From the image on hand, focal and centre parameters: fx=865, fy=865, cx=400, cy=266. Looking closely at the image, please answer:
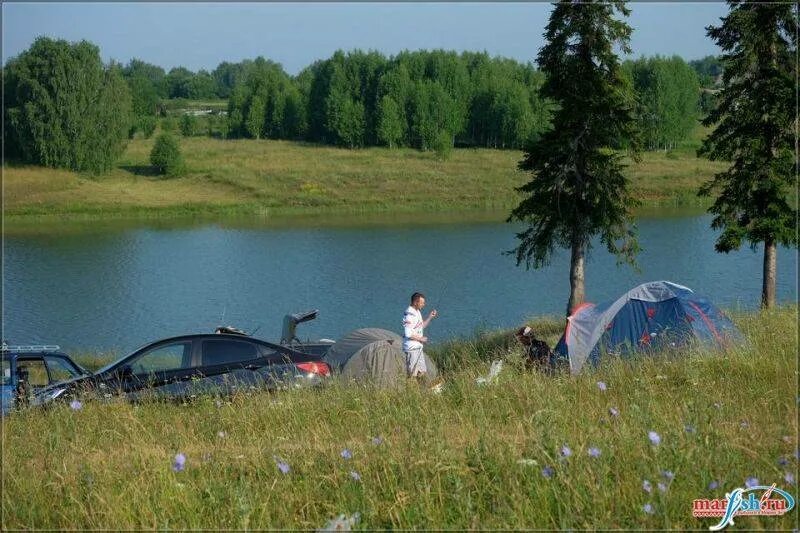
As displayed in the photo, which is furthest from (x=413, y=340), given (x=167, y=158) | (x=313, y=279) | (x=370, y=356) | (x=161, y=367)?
(x=167, y=158)

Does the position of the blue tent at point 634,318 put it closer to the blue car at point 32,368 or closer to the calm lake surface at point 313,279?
the calm lake surface at point 313,279

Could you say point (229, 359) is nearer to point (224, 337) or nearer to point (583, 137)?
point (224, 337)

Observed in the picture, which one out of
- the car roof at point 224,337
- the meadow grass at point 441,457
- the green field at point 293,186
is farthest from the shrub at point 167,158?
the meadow grass at point 441,457

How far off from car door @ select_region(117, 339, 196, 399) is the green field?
52156mm

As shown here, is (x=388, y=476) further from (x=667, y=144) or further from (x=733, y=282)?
(x=667, y=144)

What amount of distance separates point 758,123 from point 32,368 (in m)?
15.7

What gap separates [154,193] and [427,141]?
3683 centimetres

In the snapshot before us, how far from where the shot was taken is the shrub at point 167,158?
73.7 m

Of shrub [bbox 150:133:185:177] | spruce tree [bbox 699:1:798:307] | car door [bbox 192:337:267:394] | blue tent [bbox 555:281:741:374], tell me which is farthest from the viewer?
shrub [bbox 150:133:185:177]

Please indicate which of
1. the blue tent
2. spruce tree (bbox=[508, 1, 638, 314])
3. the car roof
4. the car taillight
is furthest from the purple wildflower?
spruce tree (bbox=[508, 1, 638, 314])

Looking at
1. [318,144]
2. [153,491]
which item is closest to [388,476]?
[153,491]

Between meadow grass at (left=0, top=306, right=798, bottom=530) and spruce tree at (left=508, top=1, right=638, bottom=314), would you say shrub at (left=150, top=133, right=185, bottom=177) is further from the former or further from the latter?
meadow grass at (left=0, top=306, right=798, bottom=530)

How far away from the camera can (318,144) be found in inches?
4018

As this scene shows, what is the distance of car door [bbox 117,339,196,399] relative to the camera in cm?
1159
